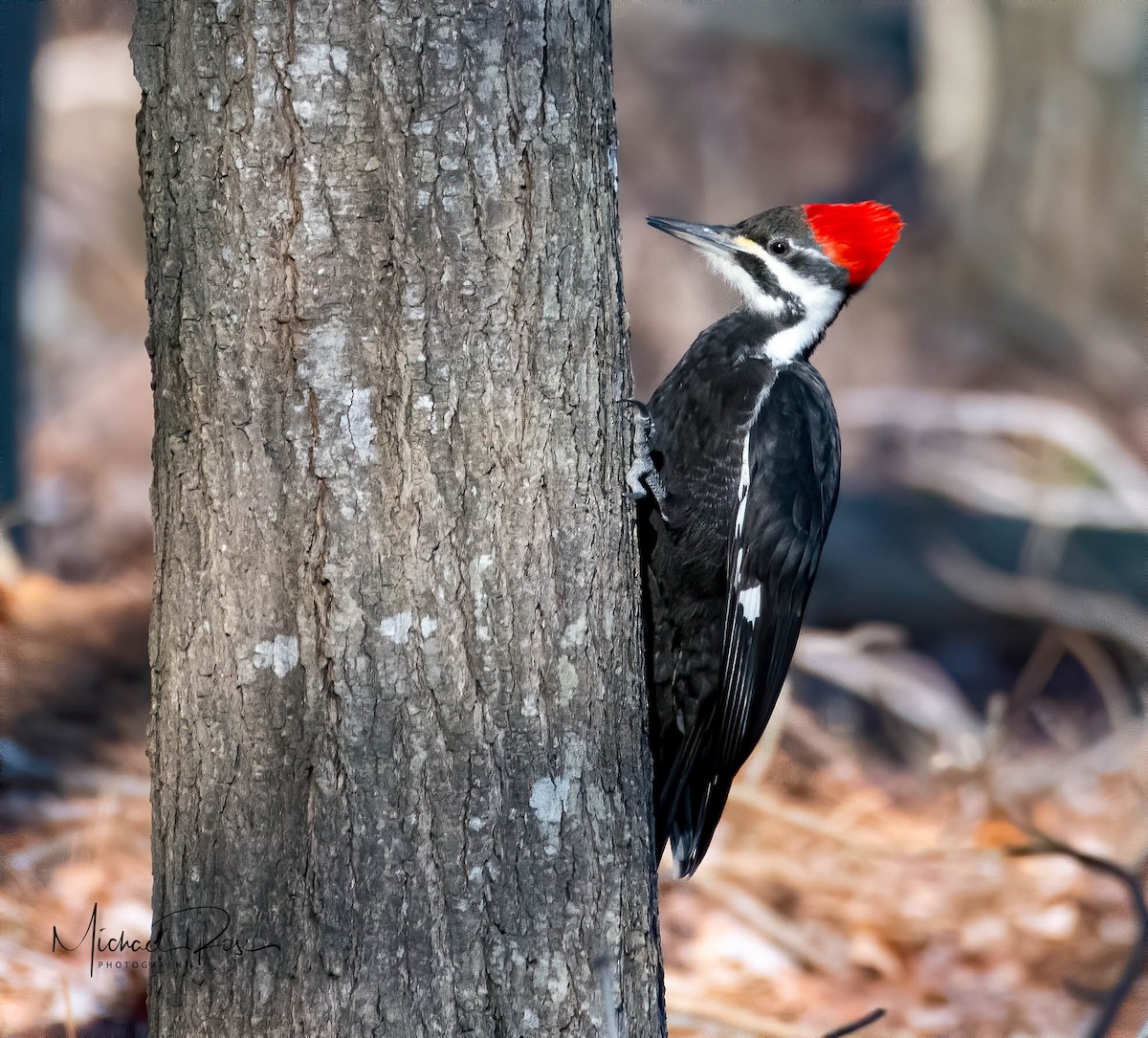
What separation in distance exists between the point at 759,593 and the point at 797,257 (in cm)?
87

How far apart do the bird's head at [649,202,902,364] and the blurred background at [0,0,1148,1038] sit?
1.19 meters

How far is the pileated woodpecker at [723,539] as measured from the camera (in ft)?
8.20

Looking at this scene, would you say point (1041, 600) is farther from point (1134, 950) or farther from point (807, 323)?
point (807, 323)

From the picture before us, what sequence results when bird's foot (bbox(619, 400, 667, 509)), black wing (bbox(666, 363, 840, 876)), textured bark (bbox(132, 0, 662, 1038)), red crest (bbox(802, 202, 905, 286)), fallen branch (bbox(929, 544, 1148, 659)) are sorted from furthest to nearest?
fallen branch (bbox(929, 544, 1148, 659))
red crest (bbox(802, 202, 905, 286))
black wing (bbox(666, 363, 840, 876))
bird's foot (bbox(619, 400, 667, 509))
textured bark (bbox(132, 0, 662, 1038))

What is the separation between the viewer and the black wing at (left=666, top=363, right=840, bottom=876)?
248 cm

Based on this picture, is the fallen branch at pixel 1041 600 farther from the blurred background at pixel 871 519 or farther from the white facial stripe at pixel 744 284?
the white facial stripe at pixel 744 284

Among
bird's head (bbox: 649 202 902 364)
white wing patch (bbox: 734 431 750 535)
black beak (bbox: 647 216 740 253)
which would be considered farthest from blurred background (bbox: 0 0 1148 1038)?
black beak (bbox: 647 216 740 253)

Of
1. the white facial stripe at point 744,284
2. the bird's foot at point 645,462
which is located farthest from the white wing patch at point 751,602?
the white facial stripe at point 744,284

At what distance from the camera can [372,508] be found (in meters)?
1.52

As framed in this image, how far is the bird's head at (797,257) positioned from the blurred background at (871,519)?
1191 mm

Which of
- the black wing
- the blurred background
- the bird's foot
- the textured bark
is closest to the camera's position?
the textured bark

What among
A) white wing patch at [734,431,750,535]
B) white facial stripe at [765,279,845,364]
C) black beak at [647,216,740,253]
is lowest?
white wing patch at [734,431,750,535]

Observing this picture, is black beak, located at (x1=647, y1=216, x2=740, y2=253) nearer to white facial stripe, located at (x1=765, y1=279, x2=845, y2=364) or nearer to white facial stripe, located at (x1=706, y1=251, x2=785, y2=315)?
white facial stripe, located at (x1=706, y1=251, x2=785, y2=315)

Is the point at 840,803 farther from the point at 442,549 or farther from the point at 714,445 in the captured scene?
the point at 442,549
